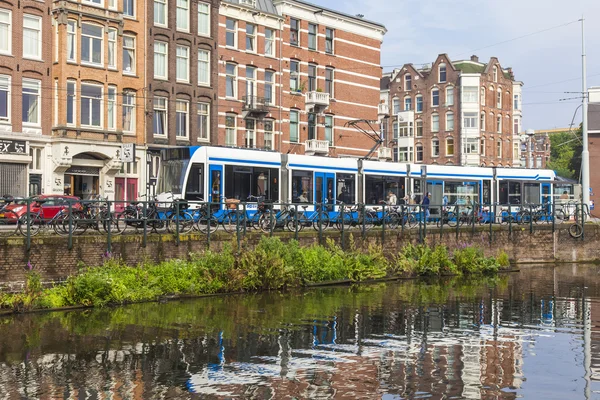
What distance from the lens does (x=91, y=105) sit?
37719mm

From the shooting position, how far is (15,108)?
34.9 meters

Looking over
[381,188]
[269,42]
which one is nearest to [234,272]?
[381,188]

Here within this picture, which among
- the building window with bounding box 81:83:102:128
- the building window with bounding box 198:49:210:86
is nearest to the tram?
the building window with bounding box 81:83:102:128

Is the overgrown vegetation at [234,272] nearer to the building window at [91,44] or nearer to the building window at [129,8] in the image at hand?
the building window at [91,44]

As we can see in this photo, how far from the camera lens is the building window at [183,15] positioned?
42156mm

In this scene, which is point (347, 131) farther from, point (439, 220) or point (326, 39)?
point (439, 220)

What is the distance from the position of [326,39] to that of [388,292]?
3150 centimetres

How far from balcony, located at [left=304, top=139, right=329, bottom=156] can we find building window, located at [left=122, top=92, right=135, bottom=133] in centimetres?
1304

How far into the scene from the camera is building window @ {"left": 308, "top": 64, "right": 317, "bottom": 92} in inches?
1986

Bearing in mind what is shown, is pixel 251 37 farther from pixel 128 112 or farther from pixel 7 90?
pixel 7 90

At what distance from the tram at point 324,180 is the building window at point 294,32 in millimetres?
16072

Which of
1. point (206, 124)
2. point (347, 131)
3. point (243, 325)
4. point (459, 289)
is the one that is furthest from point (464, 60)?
point (243, 325)

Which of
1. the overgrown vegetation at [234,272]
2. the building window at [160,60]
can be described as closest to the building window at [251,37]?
the building window at [160,60]

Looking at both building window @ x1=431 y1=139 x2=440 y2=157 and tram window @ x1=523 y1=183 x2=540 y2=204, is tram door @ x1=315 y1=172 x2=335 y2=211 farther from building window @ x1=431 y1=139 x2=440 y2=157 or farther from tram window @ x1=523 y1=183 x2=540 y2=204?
building window @ x1=431 y1=139 x2=440 y2=157
